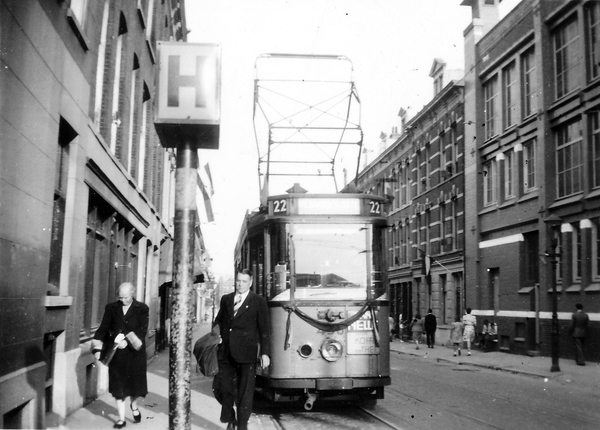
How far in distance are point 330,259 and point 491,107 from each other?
70.9ft

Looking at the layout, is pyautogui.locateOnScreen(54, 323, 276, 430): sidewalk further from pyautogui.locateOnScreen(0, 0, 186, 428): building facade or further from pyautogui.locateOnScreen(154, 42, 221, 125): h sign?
pyautogui.locateOnScreen(154, 42, 221, 125): h sign

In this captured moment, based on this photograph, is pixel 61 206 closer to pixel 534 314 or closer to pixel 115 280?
pixel 115 280

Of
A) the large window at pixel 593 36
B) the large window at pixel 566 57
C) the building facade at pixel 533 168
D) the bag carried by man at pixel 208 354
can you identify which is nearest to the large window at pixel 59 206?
the bag carried by man at pixel 208 354

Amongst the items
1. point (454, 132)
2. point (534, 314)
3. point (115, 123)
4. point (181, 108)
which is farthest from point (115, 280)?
point (454, 132)

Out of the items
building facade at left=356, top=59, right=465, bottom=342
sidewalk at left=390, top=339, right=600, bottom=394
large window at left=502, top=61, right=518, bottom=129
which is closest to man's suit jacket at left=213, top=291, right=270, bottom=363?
sidewalk at left=390, top=339, right=600, bottom=394

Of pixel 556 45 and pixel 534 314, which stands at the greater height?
pixel 556 45

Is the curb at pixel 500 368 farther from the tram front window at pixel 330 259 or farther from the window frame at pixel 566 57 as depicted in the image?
the window frame at pixel 566 57

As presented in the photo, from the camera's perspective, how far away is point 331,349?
9.43 m

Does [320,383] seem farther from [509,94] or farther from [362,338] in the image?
[509,94]

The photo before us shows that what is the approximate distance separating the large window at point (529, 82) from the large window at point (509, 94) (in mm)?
713

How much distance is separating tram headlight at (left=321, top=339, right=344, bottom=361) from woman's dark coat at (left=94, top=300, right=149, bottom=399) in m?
2.45

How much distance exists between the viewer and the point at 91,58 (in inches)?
400

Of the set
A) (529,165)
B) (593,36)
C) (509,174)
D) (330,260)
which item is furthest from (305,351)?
(509,174)

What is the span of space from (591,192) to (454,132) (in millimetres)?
13589
